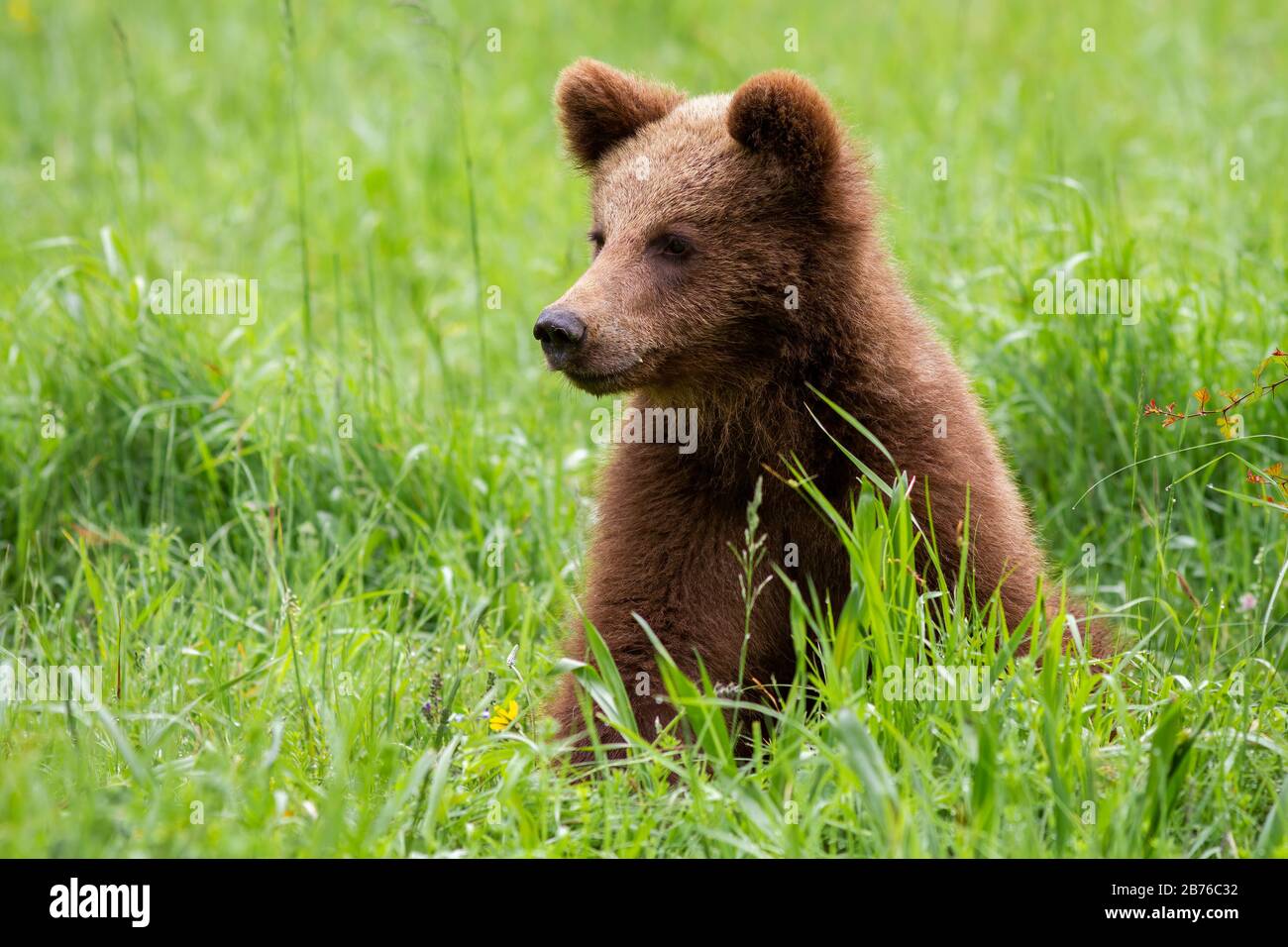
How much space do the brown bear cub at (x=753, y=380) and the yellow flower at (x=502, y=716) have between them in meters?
0.17

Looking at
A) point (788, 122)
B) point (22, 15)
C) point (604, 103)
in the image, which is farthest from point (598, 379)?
point (22, 15)

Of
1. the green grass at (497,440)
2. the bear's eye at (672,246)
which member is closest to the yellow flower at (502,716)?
the green grass at (497,440)

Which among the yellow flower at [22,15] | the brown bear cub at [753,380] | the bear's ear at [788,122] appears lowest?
the brown bear cub at [753,380]

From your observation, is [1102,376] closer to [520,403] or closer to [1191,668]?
[1191,668]

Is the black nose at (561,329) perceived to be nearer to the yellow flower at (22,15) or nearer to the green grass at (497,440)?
the green grass at (497,440)

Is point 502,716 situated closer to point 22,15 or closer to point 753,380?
point 753,380

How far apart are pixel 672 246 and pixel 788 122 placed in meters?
0.49

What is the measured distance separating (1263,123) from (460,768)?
21.5ft

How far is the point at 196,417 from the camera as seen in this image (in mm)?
6062

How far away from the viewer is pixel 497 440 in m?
6.04

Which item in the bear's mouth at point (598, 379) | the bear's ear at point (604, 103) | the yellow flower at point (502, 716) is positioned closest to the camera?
the yellow flower at point (502, 716)

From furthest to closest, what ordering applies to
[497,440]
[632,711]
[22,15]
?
1. [22,15]
2. [497,440]
3. [632,711]

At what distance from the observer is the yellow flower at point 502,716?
4066 mm

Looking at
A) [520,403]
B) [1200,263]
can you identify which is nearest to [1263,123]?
[1200,263]
